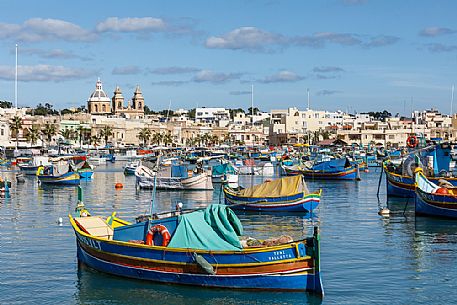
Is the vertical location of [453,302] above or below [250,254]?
below

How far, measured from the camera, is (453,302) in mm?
21797

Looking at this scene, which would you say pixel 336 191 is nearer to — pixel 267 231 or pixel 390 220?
pixel 390 220

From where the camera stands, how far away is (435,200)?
3888 centimetres

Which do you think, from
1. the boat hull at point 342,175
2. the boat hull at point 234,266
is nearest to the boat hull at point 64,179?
the boat hull at point 342,175

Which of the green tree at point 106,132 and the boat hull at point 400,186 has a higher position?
the green tree at point 106,132

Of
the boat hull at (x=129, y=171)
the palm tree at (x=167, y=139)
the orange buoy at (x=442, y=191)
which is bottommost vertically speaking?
the boat hull at (x=129, y=171)

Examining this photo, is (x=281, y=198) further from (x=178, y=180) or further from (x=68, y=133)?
(x=68, y=133)

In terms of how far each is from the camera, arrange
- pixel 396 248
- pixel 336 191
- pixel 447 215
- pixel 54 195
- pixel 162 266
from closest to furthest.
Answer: pixel 162 266 < pixel 396 248 < pixel 447 215 < pixel 54 195 < pixel 336 191

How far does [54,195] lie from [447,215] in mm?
32175

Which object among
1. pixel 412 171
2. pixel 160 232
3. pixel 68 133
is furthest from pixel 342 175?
→ pixel 68 133

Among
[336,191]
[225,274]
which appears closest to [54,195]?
[336,191]

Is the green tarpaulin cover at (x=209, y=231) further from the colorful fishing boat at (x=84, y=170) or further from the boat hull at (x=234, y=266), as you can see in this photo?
the colorful fishing boat at (x=84, y=170)

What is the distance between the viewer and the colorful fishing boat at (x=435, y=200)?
38562 mm

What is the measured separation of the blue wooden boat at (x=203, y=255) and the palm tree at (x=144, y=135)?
165990 mm
